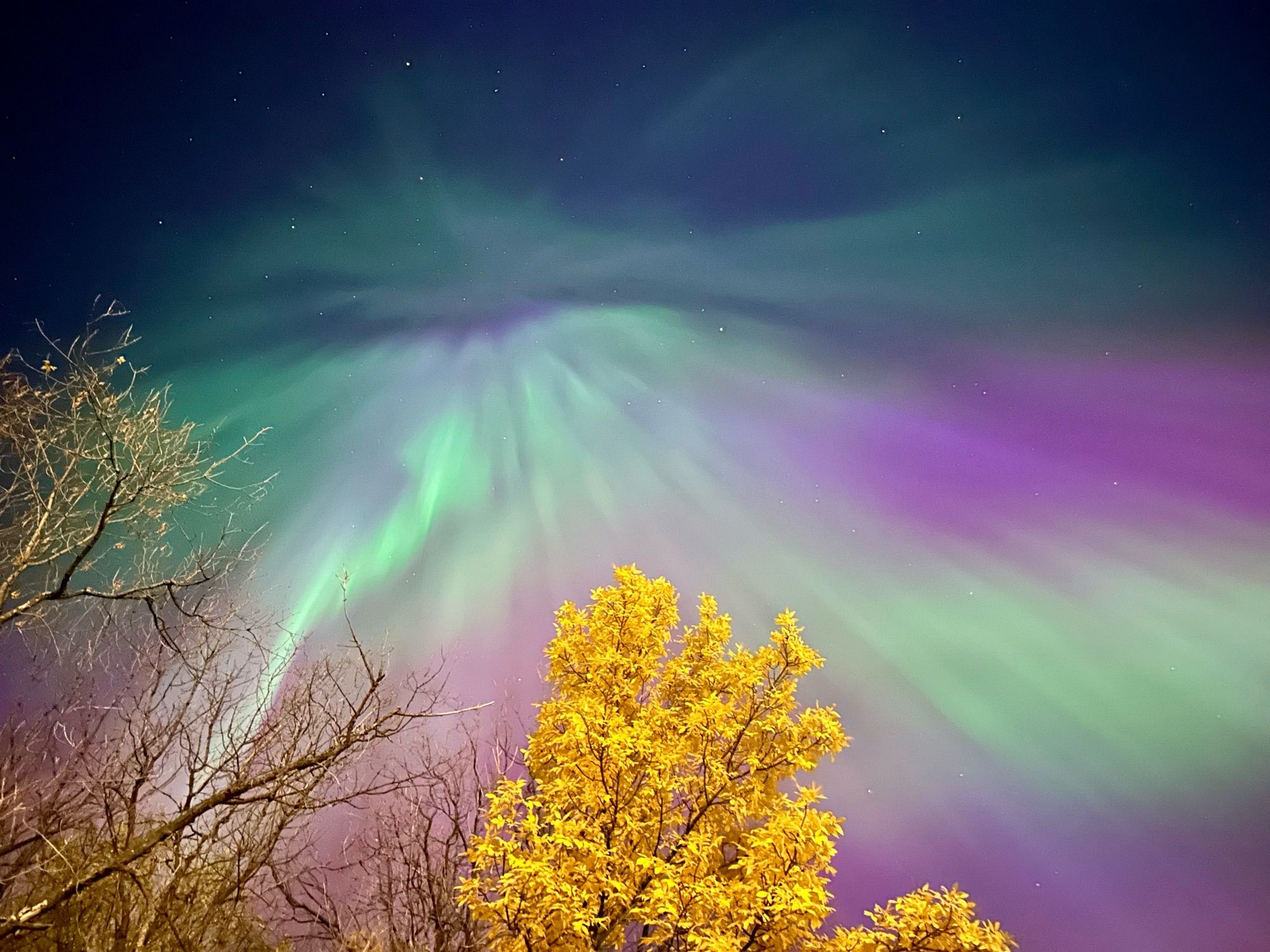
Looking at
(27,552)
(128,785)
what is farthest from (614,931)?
(27,552)

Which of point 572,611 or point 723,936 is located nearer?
point 723,936

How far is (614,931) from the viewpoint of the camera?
7.43 metres

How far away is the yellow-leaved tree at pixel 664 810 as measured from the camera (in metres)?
6.48

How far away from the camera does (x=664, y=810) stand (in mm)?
7500

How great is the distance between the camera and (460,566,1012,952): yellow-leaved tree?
21.3 ft

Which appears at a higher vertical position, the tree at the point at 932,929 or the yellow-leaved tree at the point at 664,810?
the yellow-leaved tree at the point at 664,810

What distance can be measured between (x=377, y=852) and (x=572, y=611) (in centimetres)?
435

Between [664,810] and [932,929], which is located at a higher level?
[664,810]

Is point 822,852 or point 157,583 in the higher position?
point 157,583

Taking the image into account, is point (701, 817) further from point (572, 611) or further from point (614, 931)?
point (572, 611)

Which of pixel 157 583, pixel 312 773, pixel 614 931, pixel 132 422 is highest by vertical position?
pixel 132 422

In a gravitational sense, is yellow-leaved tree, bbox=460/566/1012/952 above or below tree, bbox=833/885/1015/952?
above

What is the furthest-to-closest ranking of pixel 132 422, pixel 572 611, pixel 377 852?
pixel 572 611 < pixel 377 852 < pixel 132 422

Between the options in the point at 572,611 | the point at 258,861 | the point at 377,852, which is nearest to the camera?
the point at 258,861
